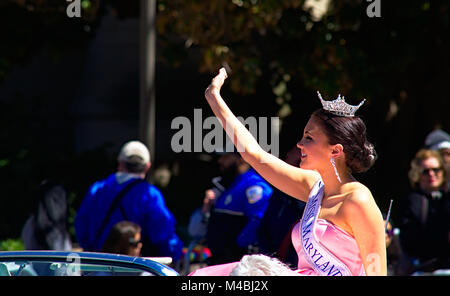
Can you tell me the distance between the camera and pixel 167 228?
5.54 m

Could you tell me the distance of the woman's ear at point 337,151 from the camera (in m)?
2.81

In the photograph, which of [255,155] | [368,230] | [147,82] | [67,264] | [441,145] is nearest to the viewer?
[368,230]

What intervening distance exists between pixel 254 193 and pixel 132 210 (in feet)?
2.83

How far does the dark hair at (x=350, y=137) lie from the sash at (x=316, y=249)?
17 cm

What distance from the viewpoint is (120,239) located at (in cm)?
488

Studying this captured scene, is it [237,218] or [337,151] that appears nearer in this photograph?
[337,151]

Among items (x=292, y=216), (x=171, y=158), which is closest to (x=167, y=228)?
(x=292, y=216)

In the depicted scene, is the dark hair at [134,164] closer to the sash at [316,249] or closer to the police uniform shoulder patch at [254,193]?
the police uniform shoulder patch at [254,193]

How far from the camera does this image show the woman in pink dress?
2.60m

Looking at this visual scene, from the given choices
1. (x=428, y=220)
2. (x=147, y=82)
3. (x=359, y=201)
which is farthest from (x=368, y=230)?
(x=147, y=82)

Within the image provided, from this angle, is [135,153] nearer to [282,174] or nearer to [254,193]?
[254,193]

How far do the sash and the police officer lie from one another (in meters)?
2.56
